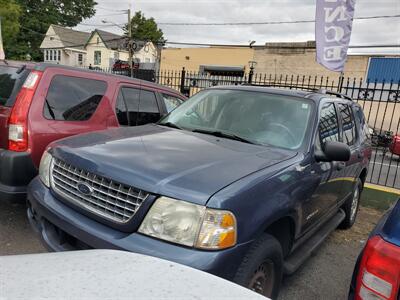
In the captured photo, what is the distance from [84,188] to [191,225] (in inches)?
35.3

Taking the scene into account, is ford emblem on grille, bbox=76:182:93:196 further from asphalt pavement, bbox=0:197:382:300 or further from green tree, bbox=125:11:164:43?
green tree, bbox=125:11:164:43

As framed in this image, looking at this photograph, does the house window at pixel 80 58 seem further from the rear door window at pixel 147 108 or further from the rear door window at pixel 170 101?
the rear door window at pixel 147 108

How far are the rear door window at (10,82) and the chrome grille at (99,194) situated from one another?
65.2 inches

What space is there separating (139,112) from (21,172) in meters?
1.71

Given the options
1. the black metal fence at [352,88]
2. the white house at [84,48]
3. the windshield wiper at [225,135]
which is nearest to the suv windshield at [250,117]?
the windshield wiper at [225,135]

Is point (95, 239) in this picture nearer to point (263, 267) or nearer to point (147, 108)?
point (263, 267)

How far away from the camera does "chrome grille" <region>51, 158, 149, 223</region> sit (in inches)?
91.4

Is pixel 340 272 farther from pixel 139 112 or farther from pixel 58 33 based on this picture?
pixel 58 33

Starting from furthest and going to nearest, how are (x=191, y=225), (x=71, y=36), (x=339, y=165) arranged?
(x=71, y=36) → (x=339, y=165) → (x=191, y=225)

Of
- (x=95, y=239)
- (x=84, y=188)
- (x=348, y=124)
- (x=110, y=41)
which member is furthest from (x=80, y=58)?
(x=95, y=239)

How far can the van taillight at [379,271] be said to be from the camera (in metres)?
1.64

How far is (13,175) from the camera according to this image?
3576 millimetres

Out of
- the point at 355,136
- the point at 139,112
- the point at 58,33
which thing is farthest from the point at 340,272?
the point at 58,33

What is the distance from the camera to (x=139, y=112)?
4820 millimetres
